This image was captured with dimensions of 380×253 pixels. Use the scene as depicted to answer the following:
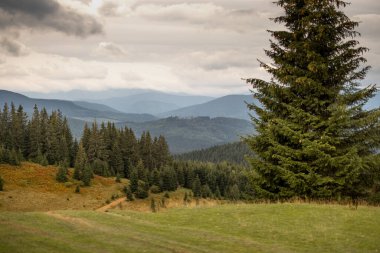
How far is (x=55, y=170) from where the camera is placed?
100062 mm

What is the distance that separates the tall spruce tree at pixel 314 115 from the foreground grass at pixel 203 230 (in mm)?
3550

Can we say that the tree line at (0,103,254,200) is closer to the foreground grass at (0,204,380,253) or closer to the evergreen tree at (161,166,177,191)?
the evergreen tree at (161,166,177,191)

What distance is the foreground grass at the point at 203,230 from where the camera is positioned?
42.7ft

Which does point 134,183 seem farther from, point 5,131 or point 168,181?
point 5,131

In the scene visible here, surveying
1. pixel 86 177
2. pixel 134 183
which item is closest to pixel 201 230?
pixel 134 183

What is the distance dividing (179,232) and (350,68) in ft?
57.3

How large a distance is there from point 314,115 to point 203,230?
12.6 meters

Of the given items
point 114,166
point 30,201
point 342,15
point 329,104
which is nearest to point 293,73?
point 329,104

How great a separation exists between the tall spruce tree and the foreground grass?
3.55m

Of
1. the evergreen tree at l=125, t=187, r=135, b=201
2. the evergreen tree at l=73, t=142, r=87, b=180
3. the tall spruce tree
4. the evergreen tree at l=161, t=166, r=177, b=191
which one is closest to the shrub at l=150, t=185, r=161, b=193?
the evergreen tree at l=161, t=166, r=177, b=191

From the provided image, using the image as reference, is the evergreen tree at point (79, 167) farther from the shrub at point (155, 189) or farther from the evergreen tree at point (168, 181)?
the evergreen tree at point (168, 181)

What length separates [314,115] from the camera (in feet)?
84.2

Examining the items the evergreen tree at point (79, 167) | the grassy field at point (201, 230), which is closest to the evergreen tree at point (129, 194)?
the evergreen tree at point (79, 167)

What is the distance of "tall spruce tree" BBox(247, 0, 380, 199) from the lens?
23.9 metres
